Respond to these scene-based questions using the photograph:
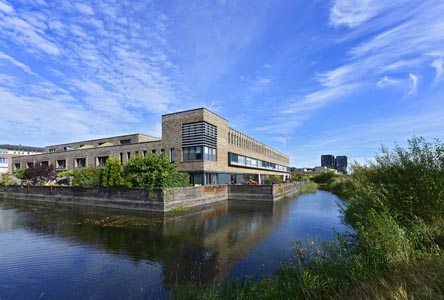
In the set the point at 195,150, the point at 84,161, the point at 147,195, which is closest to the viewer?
the point at 147,195

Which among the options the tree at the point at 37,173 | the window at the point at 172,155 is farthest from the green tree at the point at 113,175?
the tree at the point at 37,173

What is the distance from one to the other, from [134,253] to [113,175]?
14733 mm

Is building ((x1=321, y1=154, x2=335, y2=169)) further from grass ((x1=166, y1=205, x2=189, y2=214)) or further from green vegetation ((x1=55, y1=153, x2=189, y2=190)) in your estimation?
grass ((x1=166, y1=205, x2=189, y2=214))

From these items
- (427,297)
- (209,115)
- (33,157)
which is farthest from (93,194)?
(33,157)

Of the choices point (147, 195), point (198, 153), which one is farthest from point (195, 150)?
point (147, 195)

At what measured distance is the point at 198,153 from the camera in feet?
96.5

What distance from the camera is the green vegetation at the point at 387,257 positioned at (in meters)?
4.05

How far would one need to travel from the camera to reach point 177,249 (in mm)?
10070

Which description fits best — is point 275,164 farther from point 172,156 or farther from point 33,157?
point 33,157

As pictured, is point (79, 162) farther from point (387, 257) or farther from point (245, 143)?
point (387, 257)

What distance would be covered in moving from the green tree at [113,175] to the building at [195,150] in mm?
4330

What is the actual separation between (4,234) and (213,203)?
55.6 feet

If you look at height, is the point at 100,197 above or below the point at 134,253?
above

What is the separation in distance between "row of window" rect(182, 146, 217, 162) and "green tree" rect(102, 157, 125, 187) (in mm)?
8941
